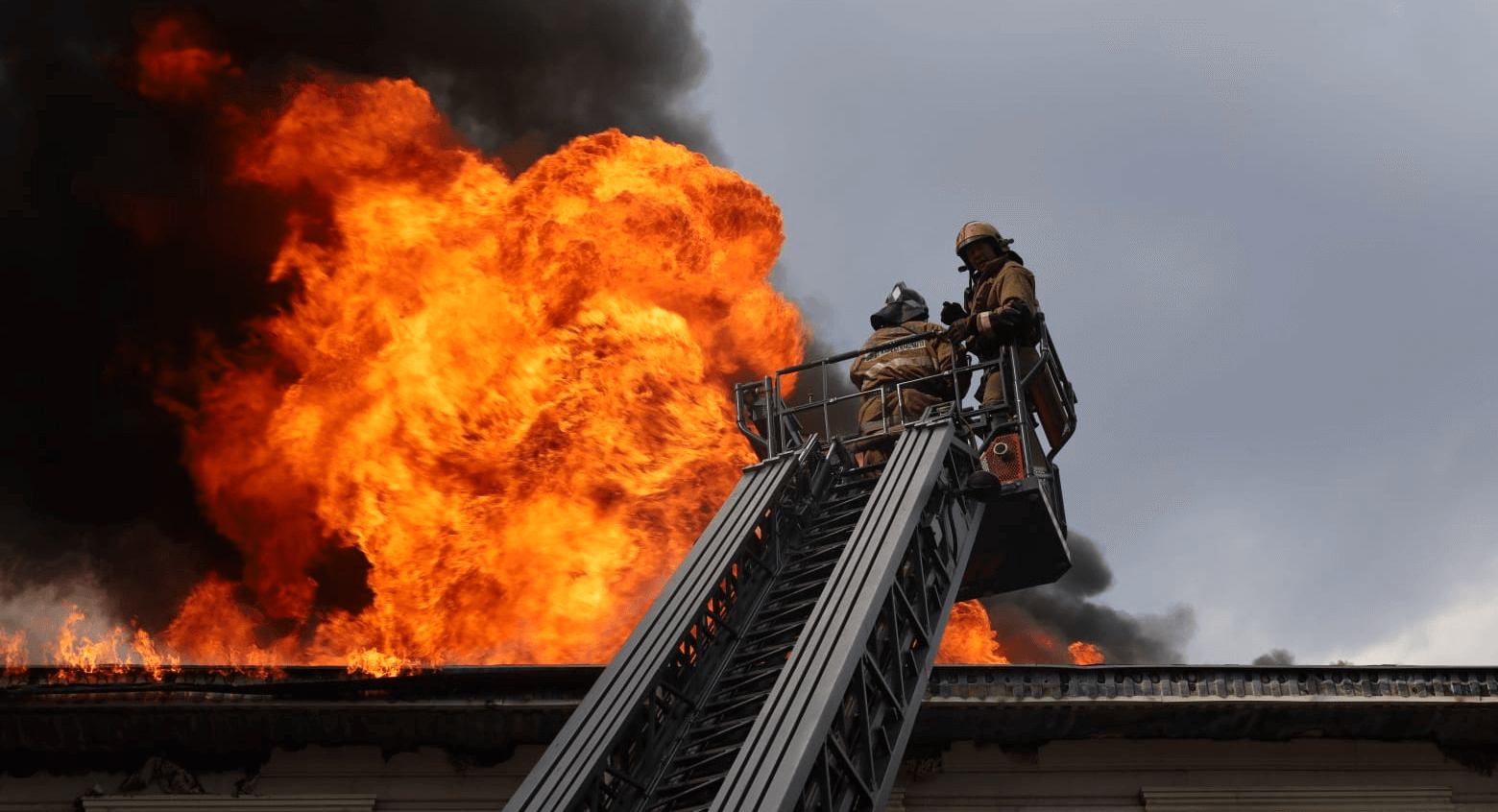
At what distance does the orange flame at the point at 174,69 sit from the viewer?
59.6 ft

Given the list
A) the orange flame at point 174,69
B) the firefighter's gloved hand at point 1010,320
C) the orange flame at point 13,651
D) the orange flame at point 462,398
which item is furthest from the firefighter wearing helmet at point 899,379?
the orange flame at point 174,69

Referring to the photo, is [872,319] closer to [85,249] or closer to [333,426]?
[333,426]

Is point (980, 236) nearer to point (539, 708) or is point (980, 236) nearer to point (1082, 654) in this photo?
point (539, 708)

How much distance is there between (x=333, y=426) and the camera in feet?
52.0

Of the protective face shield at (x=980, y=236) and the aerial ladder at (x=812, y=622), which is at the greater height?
the protective face shield at (x=980, y=236)

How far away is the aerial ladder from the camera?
7660 millimetres

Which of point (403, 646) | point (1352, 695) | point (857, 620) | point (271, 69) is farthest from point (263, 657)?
point (1352, 695)

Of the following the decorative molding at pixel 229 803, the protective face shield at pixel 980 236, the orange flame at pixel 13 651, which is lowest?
the decorative molding at pixel 229 803

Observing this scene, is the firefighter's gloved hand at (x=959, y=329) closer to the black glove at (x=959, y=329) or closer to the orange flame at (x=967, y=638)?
the black glove at (x=959, y=329)

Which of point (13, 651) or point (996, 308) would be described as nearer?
point (996, 308)

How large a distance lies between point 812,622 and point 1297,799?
6.42 m

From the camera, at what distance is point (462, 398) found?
15859mm

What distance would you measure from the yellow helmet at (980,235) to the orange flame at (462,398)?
396 centimetres

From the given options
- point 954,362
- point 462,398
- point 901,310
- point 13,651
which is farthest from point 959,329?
point 13,651
